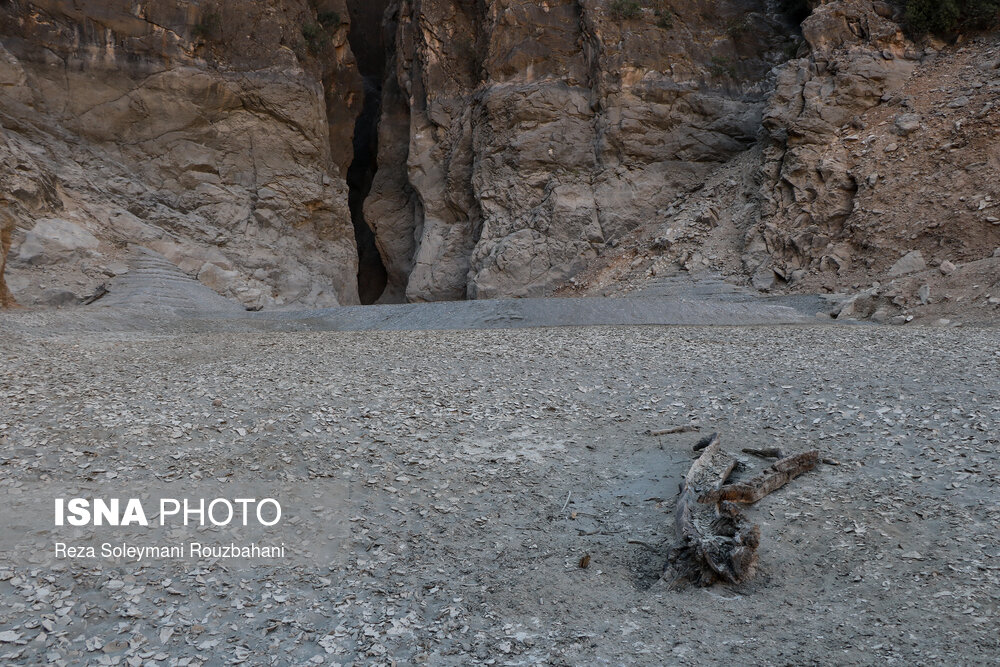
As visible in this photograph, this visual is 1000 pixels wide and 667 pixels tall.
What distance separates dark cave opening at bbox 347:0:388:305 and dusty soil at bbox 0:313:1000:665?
27709mm

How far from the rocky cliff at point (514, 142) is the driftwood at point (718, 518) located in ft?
43.1

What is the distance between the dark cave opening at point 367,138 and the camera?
37.1 metres

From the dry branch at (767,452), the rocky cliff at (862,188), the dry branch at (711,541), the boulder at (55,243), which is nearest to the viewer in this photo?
the dry branch at (711,541)

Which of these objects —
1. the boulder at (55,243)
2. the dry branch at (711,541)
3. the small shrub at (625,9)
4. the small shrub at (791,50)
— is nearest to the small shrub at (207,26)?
the boulder at (55,243)

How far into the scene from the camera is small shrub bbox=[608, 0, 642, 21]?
84.0 ft

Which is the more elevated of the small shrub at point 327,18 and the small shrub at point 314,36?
the small shrub at point 327,18

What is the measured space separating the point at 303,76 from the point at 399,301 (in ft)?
35.1

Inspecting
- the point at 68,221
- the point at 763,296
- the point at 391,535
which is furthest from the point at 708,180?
the point at 391,535

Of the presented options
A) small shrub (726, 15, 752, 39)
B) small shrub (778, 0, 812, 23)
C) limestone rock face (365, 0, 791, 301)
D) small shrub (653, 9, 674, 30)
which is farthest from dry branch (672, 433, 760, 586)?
small shrub (778, 0, 812, 23)

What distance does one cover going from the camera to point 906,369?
26.5 feet

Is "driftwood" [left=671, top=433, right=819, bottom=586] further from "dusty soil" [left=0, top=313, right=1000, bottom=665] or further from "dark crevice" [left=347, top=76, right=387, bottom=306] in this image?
"dark crevice" [left=347, top=76, right=387, bottom=306]

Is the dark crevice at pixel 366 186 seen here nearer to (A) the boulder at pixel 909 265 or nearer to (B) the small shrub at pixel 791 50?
(B) the small shrub at pixel 791 50

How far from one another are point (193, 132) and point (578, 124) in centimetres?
1496

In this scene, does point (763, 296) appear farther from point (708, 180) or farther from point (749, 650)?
point (749, 650)
